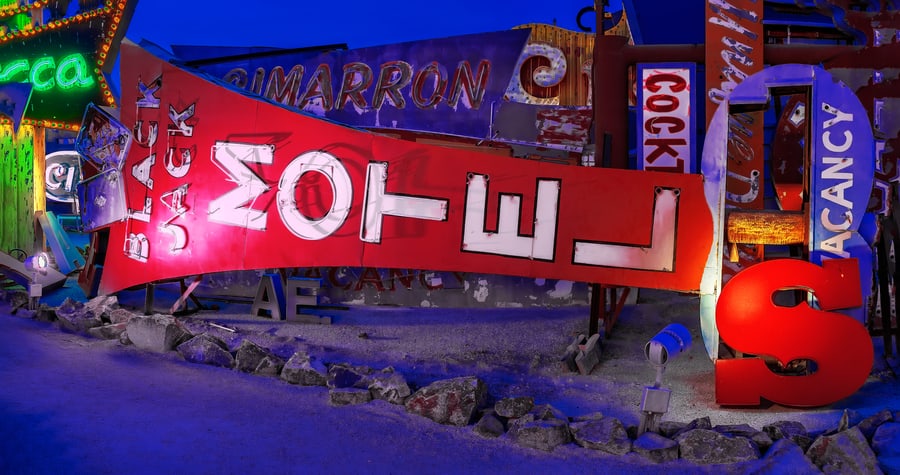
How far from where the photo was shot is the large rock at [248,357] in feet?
26.0

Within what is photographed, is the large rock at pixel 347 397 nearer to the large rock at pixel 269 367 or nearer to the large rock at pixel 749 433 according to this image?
the large rock at pixel 269 367

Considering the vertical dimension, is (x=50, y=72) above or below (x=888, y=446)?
above

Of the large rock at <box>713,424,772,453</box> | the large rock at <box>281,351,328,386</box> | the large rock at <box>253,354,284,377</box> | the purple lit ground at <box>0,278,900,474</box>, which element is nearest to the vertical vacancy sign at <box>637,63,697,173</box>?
the purple lit ground at <box>0,278,900,474</box>

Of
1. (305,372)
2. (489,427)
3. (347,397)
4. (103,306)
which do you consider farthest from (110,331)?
(489,427)

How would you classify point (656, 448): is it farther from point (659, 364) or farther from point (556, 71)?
point (556, 71)

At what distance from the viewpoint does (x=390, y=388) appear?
684cm

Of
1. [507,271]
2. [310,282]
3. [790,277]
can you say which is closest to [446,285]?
[310,282]

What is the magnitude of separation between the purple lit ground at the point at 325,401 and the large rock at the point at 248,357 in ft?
0.53

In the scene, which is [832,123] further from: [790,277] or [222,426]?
[222,426]

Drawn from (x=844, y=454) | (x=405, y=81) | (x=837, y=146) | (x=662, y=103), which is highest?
(x=405, y=81)

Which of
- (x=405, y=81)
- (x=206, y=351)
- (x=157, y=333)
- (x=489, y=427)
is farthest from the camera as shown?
(x=405, y=81)

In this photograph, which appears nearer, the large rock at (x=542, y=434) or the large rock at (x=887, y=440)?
the large rock at (x=887, y=440)

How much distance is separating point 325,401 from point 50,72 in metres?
10.1

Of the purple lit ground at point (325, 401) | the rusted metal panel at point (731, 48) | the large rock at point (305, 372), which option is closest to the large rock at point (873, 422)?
the purple lit ground at point (325, 401)
